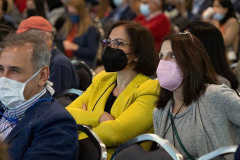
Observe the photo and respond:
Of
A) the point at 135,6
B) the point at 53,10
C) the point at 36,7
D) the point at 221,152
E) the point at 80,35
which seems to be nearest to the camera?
the point at 221,152

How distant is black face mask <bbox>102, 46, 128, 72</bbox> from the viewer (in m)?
3.71

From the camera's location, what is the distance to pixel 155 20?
769 cm

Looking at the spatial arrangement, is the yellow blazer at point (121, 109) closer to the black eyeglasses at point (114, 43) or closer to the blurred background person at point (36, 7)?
the black eyeglasses at point (114, 43)

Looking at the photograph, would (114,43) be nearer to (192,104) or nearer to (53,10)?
(192,104)

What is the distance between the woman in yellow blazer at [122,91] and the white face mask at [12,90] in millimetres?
613

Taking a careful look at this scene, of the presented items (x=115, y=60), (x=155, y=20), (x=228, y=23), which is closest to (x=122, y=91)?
(x=115, y=60)

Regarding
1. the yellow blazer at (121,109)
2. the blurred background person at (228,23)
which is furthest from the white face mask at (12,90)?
the blurred background person at (228,23)

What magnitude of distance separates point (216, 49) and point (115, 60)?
762 millimetres

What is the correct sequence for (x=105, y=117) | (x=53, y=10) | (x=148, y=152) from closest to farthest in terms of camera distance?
(x=148, y=152) → (x=105, y=117) → (x=53, y=10)

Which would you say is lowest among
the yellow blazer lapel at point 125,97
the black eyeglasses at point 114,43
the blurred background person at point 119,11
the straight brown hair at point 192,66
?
the blurred background person at point 119,11

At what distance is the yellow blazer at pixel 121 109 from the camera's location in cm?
339

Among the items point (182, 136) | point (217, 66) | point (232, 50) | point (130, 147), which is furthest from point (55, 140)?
point (232, 50)

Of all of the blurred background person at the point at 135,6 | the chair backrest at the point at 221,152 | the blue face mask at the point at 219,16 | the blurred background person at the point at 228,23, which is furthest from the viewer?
the blurred background person at the point at 135,6

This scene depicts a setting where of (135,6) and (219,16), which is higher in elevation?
(219,16)
